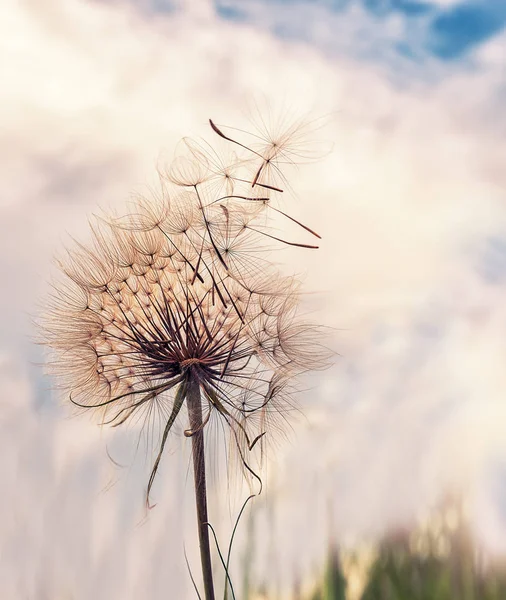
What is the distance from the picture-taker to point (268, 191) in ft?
12.8

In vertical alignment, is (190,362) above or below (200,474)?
above

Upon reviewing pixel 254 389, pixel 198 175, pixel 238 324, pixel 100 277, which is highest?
pixel 198 175

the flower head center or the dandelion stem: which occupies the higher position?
the flower head center

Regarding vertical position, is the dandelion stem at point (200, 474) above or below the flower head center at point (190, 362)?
below

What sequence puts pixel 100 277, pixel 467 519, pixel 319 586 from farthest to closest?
1. pixel 100 277
2. pixel 319 586
3. pixel 467 519

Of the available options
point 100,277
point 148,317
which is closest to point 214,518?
point 148,317

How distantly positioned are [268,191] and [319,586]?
1729mm

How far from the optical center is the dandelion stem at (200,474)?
3.65 m

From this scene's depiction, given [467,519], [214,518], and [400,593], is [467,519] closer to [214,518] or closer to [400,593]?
[400,593]

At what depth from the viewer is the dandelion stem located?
144 inches

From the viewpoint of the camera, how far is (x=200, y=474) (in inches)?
150

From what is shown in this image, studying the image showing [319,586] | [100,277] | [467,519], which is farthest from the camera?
[100,277]

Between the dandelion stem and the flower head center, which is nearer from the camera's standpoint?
the dandelion stem

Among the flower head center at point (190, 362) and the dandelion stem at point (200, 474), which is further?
the flower head center at point (190, 362)
